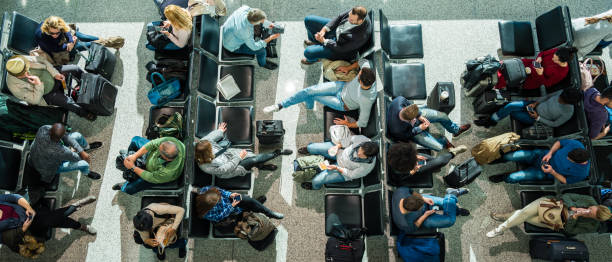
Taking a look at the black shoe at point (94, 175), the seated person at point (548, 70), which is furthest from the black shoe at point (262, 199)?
the seated person at point (548, 70)

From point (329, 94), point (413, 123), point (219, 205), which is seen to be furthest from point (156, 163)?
point (413, 123)

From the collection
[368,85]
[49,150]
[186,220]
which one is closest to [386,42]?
[368,85]

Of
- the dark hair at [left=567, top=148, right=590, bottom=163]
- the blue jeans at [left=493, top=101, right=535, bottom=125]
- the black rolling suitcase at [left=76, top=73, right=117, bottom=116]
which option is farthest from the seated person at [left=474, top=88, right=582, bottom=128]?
the black rolling suitcase at [left=76, top=73, right=117, bottom=116]

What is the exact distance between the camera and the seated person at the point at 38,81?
387cm

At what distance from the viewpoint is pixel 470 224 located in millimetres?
4500

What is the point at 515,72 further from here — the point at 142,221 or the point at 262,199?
the point at 142,221

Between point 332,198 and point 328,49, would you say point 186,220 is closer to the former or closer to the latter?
point 332,198

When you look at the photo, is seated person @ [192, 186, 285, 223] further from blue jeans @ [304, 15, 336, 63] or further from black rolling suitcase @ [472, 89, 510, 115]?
black rolling suitcase @ [472, 89, 510, 115]

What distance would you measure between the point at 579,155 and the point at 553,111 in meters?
0.68

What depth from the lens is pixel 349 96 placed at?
3.96 meters

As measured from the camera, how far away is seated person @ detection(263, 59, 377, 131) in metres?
3.63

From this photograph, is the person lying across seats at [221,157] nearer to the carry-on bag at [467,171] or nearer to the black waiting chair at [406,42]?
the black waiting chair at [406,42]

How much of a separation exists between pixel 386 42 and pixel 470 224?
106 inches

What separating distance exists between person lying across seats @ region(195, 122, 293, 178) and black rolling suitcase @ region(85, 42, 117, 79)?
2.03 metres
